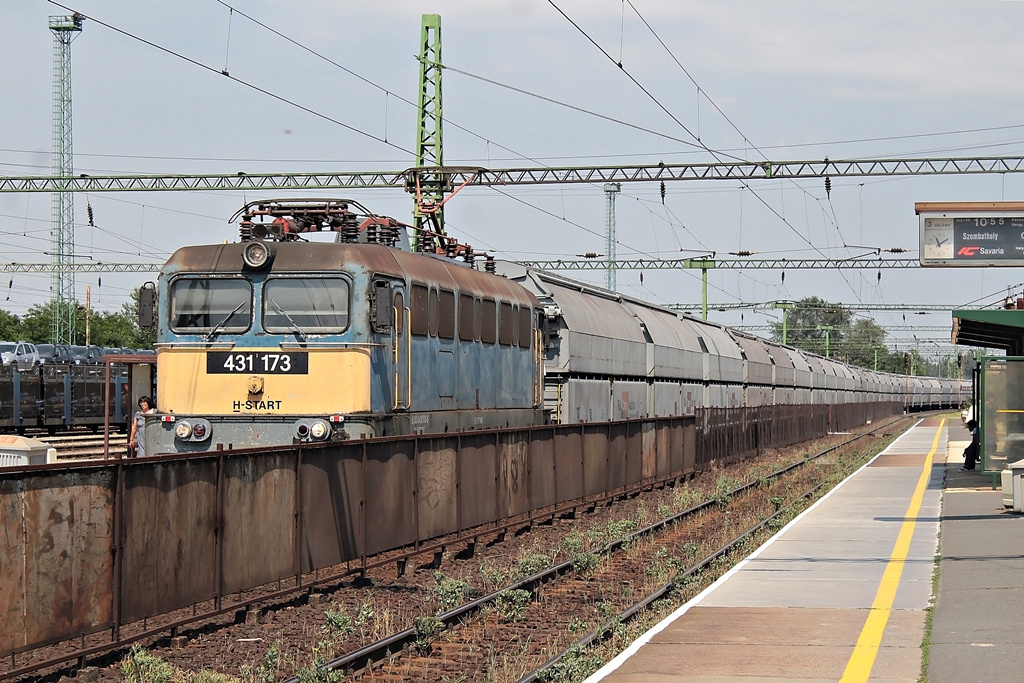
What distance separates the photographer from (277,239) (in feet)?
57.4

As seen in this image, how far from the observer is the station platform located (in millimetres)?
9102

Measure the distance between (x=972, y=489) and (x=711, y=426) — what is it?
32.3ft

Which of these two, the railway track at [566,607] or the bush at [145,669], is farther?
the railway track at [566,607]

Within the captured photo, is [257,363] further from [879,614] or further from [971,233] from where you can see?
[971,233]

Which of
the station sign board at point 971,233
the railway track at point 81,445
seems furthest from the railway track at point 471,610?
the railway track at point 81,445

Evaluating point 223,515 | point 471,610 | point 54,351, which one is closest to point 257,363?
point 223,515

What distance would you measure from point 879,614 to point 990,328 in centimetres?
1403

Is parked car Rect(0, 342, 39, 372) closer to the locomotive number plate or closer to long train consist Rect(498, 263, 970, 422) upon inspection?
long train consist Rect(498, 263, 970, 422)

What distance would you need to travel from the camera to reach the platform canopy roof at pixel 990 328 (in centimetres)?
2166

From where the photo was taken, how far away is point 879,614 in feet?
37.3

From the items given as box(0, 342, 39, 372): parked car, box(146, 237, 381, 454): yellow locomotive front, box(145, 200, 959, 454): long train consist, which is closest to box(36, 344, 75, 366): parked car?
box(0, 342, 39, 372): parked car

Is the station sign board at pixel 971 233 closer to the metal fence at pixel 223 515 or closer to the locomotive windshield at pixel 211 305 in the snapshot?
the metal fence at pixel 223 515

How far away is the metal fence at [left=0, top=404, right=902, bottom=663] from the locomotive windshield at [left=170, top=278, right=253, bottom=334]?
2.98 m

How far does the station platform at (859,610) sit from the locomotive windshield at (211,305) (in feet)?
22.4
